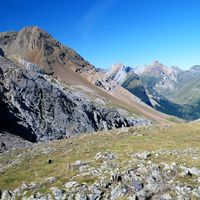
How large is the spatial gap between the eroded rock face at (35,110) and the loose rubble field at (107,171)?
30.3 meters

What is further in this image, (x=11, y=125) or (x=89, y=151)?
(x=11, y=125)

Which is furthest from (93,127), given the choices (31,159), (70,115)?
(31,159)

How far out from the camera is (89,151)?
1385 inches

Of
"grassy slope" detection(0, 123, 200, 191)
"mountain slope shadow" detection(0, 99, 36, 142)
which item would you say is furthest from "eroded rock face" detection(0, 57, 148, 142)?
"grassy slope" detection(0, 123, 200, 191)

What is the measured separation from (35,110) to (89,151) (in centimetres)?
4449

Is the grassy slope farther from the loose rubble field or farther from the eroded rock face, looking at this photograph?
the eroded rock face

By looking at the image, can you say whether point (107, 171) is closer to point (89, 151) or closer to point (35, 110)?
point (89, 151)

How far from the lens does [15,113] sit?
7038cm

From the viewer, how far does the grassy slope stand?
27.7 metres

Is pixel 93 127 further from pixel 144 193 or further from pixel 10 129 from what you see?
pixel 144 193

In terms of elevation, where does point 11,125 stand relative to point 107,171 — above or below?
below

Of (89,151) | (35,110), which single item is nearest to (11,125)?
(35,110)

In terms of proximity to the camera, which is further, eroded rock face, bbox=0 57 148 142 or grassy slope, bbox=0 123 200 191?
eroded rock face, bbox=0 57 148 142

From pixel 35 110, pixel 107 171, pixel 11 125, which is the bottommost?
pixel 11 125
